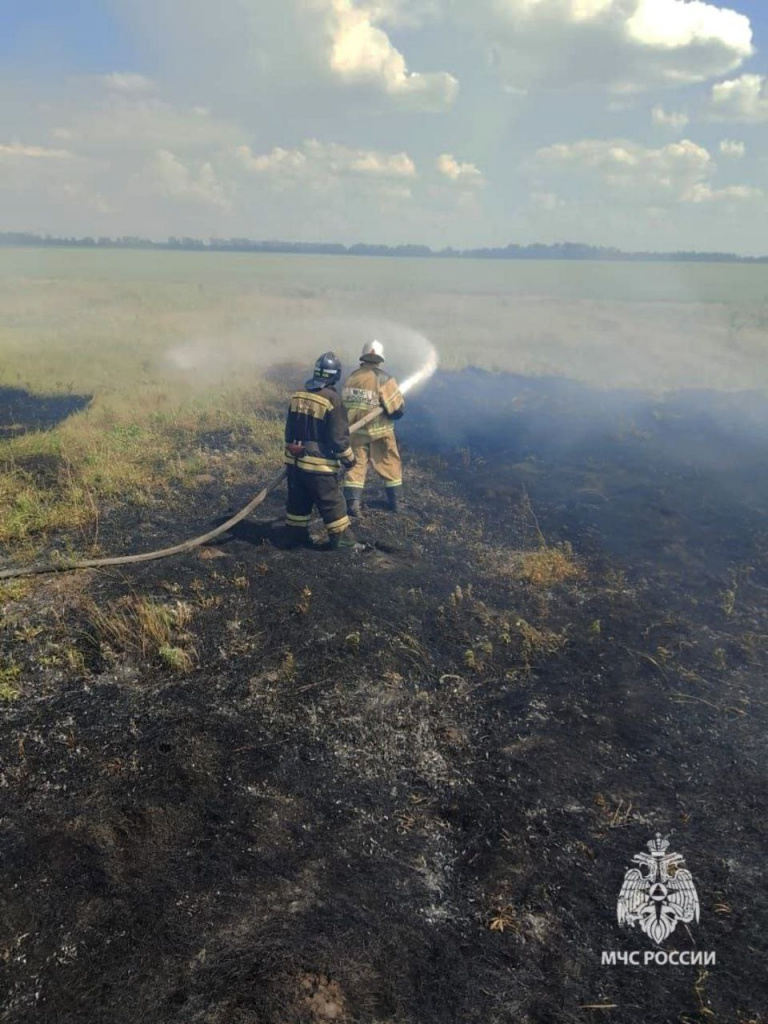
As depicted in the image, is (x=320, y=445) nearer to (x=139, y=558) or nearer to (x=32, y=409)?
(x=139, y=558)

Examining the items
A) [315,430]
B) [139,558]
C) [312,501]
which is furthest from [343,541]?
[139,558]

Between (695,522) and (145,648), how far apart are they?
7630mm

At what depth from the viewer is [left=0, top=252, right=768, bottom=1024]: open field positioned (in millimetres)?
3121

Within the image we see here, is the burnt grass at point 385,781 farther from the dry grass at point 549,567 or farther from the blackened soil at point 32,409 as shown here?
the blackened soil at point 32,409

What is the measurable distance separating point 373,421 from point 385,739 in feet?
16.4

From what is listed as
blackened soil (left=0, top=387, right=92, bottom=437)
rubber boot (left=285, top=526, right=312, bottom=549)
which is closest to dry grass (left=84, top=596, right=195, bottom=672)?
rubber boot (left=285, top=526, right=312, bottom=549)

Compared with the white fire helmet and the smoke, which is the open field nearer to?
the white fire helmet

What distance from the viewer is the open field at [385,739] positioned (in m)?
→ 3.12

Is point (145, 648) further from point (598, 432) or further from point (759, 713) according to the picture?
point (598, 432)

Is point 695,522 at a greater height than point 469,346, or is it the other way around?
point 469,346

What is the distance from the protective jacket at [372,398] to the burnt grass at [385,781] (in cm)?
177

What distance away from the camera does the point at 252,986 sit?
9.79 ft

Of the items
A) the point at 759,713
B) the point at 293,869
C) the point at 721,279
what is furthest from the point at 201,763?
the point at 721,279

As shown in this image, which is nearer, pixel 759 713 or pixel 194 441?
pixel 759 713
